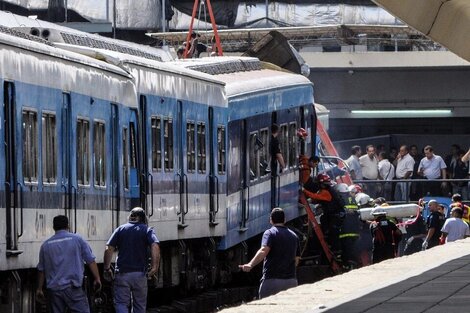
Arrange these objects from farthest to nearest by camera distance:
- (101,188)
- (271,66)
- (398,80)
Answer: (398,80)
(271,66)
(101,188)

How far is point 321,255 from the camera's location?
34.6 meters

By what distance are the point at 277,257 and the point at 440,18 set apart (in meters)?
8.97

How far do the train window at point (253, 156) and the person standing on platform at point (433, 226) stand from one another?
15.1ft

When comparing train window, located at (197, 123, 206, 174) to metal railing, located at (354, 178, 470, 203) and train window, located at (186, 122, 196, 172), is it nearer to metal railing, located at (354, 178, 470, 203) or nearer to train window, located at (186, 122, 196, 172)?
train window, located at (186, 122, 196, 172)

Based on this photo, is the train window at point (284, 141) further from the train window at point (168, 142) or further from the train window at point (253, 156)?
the train window at point (168, 142)

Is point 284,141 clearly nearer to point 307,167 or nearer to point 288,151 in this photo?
point 288,151

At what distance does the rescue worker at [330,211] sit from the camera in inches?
1345

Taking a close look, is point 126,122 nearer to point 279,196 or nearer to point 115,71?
point 115,71

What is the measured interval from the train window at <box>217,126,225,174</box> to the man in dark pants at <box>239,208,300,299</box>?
6536mm

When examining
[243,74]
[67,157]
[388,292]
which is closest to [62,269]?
[67,157]

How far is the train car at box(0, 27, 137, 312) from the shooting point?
1770 cm

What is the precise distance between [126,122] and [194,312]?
4031 millimetres

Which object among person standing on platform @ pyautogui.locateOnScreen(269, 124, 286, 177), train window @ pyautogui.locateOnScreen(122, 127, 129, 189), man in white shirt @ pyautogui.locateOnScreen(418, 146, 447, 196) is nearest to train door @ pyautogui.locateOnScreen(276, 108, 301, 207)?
person standing on platform @ pyautogui.locateOnScreen(269, 124, 286, 177)

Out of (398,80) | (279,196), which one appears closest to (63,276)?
(279,196)
